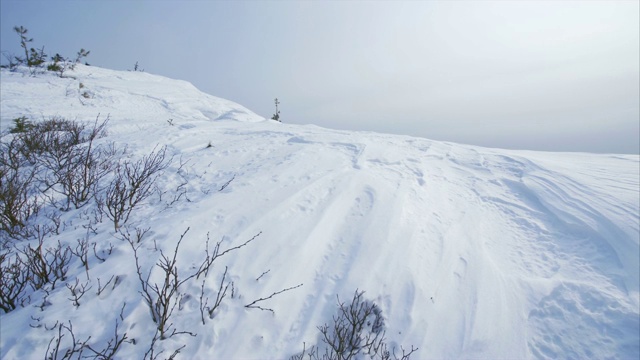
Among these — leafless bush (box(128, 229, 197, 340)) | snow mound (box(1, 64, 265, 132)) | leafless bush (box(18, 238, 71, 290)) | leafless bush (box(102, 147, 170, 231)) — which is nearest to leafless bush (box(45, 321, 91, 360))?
leafless bush (box(128, 229, 197, 340))

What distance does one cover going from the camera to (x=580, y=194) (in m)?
3.89

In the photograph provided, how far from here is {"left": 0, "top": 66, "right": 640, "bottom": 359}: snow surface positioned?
7.03 ft

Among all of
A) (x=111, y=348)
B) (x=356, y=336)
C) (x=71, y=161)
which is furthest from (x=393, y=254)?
(x=71, y=161)

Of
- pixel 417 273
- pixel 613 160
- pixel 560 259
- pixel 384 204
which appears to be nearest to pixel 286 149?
pixel 384 204

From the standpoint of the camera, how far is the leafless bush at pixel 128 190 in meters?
3.15

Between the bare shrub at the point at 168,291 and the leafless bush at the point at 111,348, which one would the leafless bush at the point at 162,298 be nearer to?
the bare shrub at the point at 168,291

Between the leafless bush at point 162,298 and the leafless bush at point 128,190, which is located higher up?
the leafless bush at point 128,190

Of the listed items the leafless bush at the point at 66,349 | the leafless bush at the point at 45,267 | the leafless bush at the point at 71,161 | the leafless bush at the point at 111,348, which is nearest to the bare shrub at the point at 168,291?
the leafless bush at the point at 111,348

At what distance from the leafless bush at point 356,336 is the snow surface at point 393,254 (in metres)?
0.08

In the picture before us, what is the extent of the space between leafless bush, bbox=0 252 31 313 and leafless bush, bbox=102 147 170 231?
0.77m

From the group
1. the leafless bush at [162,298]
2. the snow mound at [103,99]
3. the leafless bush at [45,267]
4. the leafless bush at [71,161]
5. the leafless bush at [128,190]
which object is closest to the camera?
the leafless bush at [162,298]

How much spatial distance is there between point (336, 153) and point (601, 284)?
156 inches

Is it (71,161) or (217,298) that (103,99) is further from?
(217,298)

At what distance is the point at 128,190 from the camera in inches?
142
